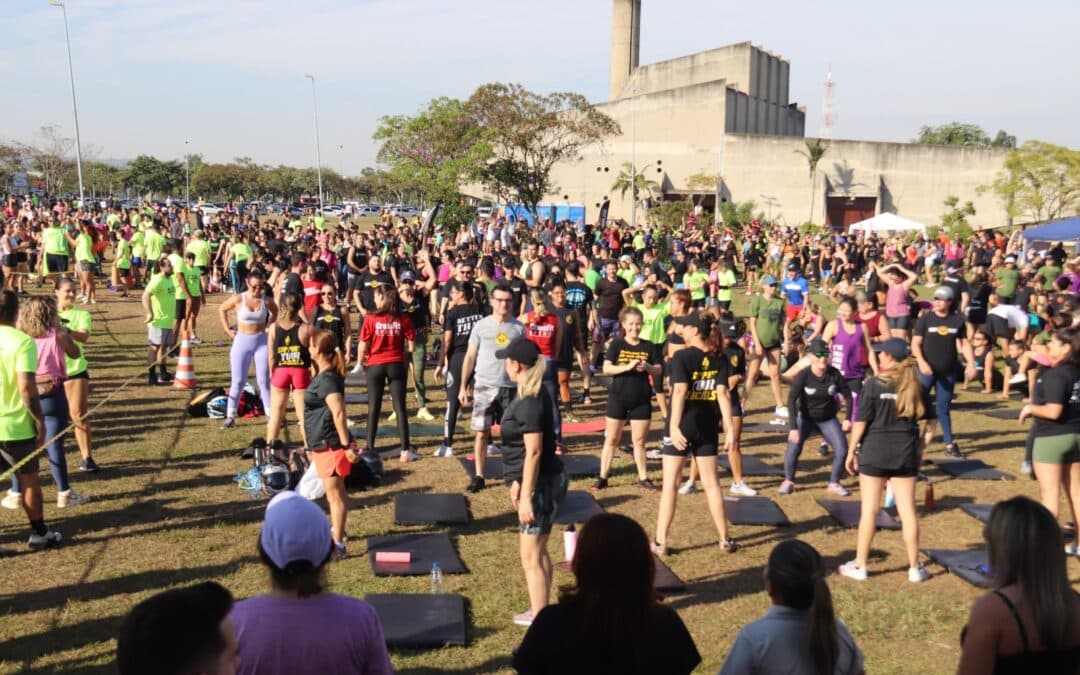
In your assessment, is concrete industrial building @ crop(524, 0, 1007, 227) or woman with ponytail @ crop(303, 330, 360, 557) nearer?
woman with ponytail @ crop(303, 330, 360, 557)

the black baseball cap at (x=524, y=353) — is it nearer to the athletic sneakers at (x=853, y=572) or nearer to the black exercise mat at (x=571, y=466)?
the athletic sneakers at (x=853, y=572)

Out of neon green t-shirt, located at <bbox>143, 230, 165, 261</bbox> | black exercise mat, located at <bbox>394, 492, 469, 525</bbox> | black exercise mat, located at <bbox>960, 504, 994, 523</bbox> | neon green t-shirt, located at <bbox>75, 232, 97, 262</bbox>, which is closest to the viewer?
black exercise mat, located at <bbox>394, 492, 469, 525</bbox>

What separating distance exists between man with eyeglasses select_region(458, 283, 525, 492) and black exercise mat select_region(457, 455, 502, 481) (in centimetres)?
40

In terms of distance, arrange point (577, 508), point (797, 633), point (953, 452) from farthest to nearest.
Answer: point (953, 452) → point (577, 508) → point (797, 633)

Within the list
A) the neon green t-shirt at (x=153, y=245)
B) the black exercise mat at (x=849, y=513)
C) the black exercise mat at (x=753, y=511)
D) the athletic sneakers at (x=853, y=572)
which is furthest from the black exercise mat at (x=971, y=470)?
the neon green t-shirt at (x=153, y=245)

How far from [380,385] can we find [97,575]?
3.30m

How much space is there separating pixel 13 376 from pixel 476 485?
13.1 ft

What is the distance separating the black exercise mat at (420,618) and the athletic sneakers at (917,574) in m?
3.37

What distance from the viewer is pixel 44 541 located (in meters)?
6.51

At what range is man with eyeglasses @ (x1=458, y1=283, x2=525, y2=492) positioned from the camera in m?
8.14

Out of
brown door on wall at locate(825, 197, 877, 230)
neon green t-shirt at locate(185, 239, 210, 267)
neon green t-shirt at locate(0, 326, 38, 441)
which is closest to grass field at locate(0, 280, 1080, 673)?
neon green t-shirt at locate(0, 326, 38, 441)

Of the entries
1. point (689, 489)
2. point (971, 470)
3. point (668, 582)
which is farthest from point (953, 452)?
point (668, 582)

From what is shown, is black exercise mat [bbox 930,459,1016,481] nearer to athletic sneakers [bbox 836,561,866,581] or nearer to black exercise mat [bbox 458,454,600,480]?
athletic sneakers [bbox 836,561,866,581]

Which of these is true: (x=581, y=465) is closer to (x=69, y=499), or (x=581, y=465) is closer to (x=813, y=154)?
(x=69, y=499)
